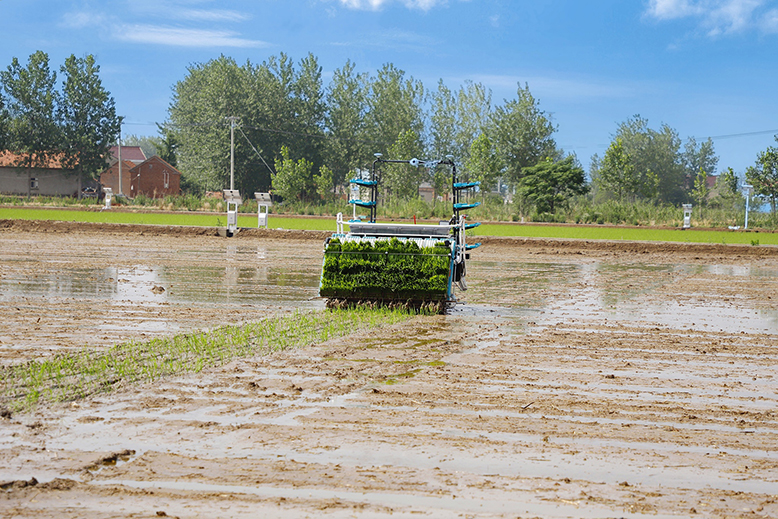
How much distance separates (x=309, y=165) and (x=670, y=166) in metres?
57.7

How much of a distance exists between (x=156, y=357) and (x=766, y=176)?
192 feet

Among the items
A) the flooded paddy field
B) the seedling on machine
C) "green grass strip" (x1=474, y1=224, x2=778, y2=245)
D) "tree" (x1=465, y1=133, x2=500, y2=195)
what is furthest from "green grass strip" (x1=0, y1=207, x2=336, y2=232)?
the flooded paddy field

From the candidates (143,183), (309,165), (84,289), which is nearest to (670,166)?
(309,165)

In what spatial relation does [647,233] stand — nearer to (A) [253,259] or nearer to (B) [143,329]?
(A) [253,259]

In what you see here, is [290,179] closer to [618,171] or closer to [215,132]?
[215,132]

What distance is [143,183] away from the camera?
92.6m

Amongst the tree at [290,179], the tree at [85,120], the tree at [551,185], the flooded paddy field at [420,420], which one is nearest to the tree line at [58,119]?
the tree at [85,120]

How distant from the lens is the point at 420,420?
6367mm

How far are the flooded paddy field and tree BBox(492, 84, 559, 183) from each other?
209ft

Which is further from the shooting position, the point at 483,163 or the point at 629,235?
the point at 483,163

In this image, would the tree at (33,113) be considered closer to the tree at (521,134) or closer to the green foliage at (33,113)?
the green foliage at (33,113)

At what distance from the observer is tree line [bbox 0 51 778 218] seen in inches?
2943

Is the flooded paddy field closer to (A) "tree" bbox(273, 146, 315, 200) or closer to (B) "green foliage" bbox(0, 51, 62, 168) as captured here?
(A) "tree" bbox(273, 146, 315, 200)

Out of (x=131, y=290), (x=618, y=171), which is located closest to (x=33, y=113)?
(x=618, y=171)
